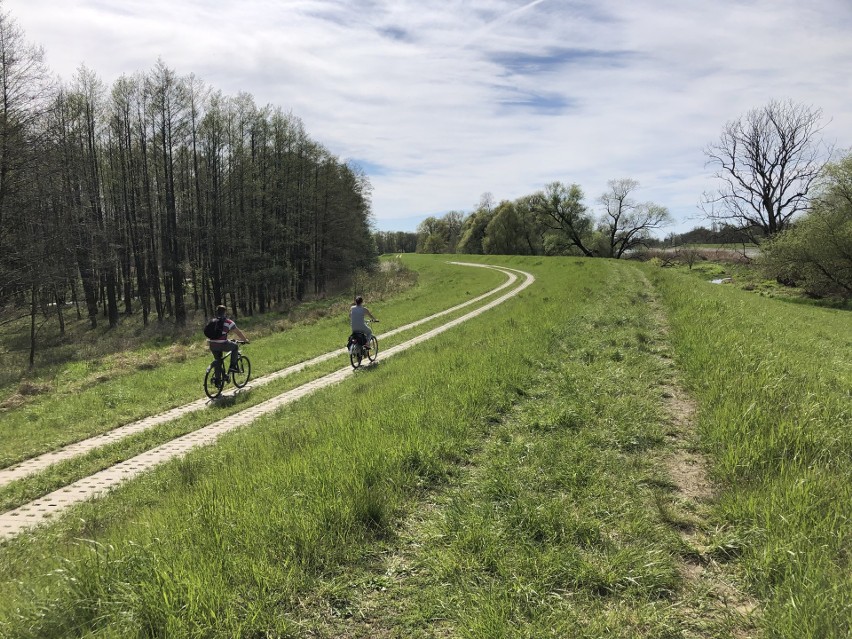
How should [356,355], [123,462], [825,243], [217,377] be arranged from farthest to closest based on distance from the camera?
1. [825,243]
2. [356,355]
3. [217,377]
4. [123,462]

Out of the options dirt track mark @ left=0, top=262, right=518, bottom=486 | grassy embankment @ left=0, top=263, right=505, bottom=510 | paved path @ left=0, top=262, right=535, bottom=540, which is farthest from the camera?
grassy embankment @ left=0, top=263, right=505, bottom=510

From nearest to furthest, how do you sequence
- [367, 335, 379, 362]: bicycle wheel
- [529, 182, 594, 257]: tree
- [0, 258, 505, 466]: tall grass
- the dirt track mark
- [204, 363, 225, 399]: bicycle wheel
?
the dirt track mark < [0, 258, 505, 466]: tall grass < [204, 363, 225, 399]: bicycle wheel < [367, 335, 379, 362]: bicycle wheel < [529, 182, 594, 257]: tree

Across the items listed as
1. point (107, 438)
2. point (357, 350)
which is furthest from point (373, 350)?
point (107, 438)

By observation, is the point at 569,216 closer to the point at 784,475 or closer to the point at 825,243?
the point at 825,243

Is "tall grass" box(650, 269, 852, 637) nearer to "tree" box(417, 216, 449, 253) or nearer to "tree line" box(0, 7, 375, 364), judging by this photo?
"tree line" box(0, 7, 375, 364)

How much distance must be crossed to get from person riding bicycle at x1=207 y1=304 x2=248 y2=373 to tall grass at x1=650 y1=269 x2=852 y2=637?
1058 centimetres

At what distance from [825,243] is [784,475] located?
4041 centimetres

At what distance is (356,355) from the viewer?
13297mm

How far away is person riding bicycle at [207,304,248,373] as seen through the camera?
11.4 m

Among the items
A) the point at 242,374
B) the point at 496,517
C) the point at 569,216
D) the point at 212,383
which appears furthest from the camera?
Answer: the point at 569,216

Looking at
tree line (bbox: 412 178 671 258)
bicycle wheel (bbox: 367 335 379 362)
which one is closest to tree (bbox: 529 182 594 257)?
tree line (bbox: 412 178 671 258)

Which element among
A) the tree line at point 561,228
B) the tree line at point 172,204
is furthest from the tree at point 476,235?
the tree line at point 172,204

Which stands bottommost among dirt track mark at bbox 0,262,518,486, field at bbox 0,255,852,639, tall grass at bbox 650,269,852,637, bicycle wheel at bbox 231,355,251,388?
dirt track mark at bbox 0,262,518,486

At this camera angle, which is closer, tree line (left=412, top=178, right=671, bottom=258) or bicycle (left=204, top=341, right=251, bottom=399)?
bicycle (left=204, top=341, right=251, bottom=399)
